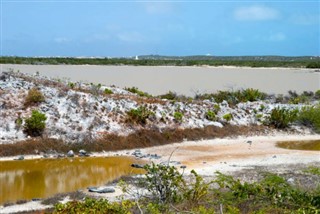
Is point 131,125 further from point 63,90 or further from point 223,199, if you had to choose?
point 223,199

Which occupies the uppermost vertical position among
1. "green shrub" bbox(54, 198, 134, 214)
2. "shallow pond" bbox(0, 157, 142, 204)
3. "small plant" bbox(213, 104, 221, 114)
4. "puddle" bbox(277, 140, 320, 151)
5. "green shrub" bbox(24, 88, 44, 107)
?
"green shrub" bbox(24, 88, 44, 107)

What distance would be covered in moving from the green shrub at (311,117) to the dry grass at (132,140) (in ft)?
8.21

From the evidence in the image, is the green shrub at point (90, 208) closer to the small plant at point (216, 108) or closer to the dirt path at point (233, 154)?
the dirt path at point (233, 154)

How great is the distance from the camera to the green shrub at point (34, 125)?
787 inches

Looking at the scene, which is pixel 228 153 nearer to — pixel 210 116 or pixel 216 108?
pixel 210 116

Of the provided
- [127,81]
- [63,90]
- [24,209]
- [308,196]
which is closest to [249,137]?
[63,90]

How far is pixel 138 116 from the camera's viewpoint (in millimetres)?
22406

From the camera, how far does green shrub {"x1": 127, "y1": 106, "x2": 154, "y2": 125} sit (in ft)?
73.4

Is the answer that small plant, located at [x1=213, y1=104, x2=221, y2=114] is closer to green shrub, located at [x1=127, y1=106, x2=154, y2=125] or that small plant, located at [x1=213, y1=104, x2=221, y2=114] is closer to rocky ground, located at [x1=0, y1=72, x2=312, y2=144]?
rocky ground, located at [x1=0, y1=72, x2=312, y2=144]

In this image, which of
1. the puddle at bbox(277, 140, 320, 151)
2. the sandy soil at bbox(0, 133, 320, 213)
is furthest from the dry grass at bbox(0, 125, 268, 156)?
the puddle at bbox(277, 140, 320, 151)

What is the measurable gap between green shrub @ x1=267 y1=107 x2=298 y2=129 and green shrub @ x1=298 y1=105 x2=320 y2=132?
471 mm

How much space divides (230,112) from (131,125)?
6295 mm

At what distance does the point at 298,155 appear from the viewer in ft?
62.2

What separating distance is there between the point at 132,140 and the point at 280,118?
27.7 feet
